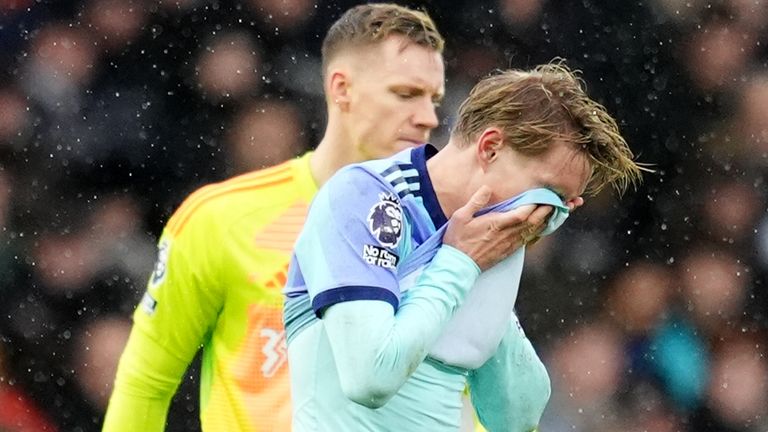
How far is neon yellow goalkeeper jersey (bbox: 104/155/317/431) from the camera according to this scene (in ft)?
9.47

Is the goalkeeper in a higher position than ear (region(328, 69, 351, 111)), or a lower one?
lower

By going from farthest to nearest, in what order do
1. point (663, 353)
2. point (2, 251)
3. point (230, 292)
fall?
1. point (663, 353)
2. point (2, 251)
3. point (230, 292)

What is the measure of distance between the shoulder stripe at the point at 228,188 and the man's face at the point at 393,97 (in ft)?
0.58

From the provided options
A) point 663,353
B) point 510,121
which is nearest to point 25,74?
point 663,353

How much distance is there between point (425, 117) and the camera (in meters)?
2.99

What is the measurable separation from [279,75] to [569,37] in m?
0.85

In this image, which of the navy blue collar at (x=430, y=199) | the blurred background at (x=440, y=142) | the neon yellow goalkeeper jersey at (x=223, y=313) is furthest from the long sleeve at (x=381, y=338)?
the blurred background at (x=440, y=142)

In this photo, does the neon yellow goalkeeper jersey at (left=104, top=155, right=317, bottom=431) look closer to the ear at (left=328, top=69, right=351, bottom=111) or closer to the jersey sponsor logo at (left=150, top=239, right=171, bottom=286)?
the jersey sponsor logo at (left=150, top=239, right=171, bottom=286)

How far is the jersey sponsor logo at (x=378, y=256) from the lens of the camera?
1662 millimetres

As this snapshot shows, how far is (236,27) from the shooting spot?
4.15 m

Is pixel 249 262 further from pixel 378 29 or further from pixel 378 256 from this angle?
pixel 378 256

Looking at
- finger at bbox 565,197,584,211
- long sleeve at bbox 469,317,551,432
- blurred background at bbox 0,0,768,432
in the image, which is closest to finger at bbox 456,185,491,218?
finger at bbox 565,197,584,211

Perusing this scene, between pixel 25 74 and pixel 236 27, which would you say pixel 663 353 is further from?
pixel 25 74

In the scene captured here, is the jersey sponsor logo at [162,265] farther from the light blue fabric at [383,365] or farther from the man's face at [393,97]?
the light blue fabric at [383,365]
